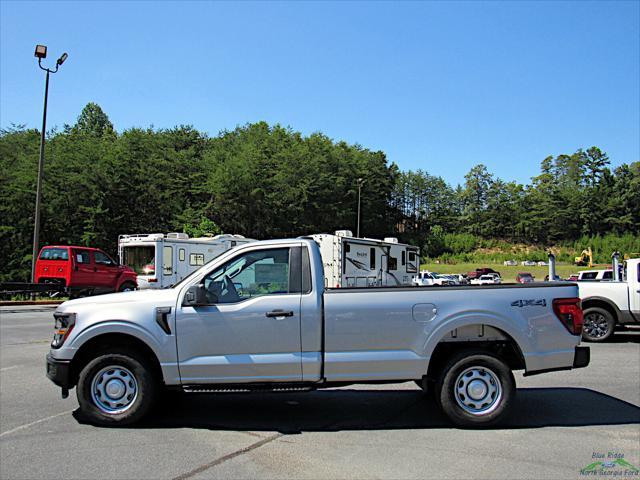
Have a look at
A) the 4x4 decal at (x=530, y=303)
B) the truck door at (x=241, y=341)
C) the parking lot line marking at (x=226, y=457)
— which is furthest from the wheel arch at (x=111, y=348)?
the 4x4 decal at (x=530, y=303)

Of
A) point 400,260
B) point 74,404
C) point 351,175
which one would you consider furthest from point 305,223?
point 74,404

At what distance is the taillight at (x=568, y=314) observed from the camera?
19.9 feet

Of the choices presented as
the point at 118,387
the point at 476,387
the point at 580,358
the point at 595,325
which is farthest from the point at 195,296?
the point at 595,325

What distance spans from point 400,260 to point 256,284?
63.5 feet

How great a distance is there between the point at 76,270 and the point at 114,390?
55.6 ft

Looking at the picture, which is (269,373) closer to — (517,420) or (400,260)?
(517,420)

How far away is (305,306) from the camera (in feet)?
19.1

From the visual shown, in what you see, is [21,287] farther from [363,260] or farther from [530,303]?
[530,303]

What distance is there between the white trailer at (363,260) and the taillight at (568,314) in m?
12.0

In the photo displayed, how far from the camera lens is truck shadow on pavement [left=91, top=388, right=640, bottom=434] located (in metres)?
6.11

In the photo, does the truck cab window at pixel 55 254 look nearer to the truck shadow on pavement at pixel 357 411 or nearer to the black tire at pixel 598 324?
the truck shadow on pavement at pixel 357 411

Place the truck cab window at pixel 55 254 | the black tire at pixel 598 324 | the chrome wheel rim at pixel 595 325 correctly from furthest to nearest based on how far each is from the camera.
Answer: the truck cab window at pixel 55 254 → the chrome wheel rim at pixel 595 325 → the black tire at pixel 598 324

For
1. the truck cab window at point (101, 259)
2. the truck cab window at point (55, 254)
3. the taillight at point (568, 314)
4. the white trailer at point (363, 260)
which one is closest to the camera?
the taillight at point (568, 314)

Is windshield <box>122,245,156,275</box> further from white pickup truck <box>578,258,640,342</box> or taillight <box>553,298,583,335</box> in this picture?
taillight <box>553,298,583,335</box>
